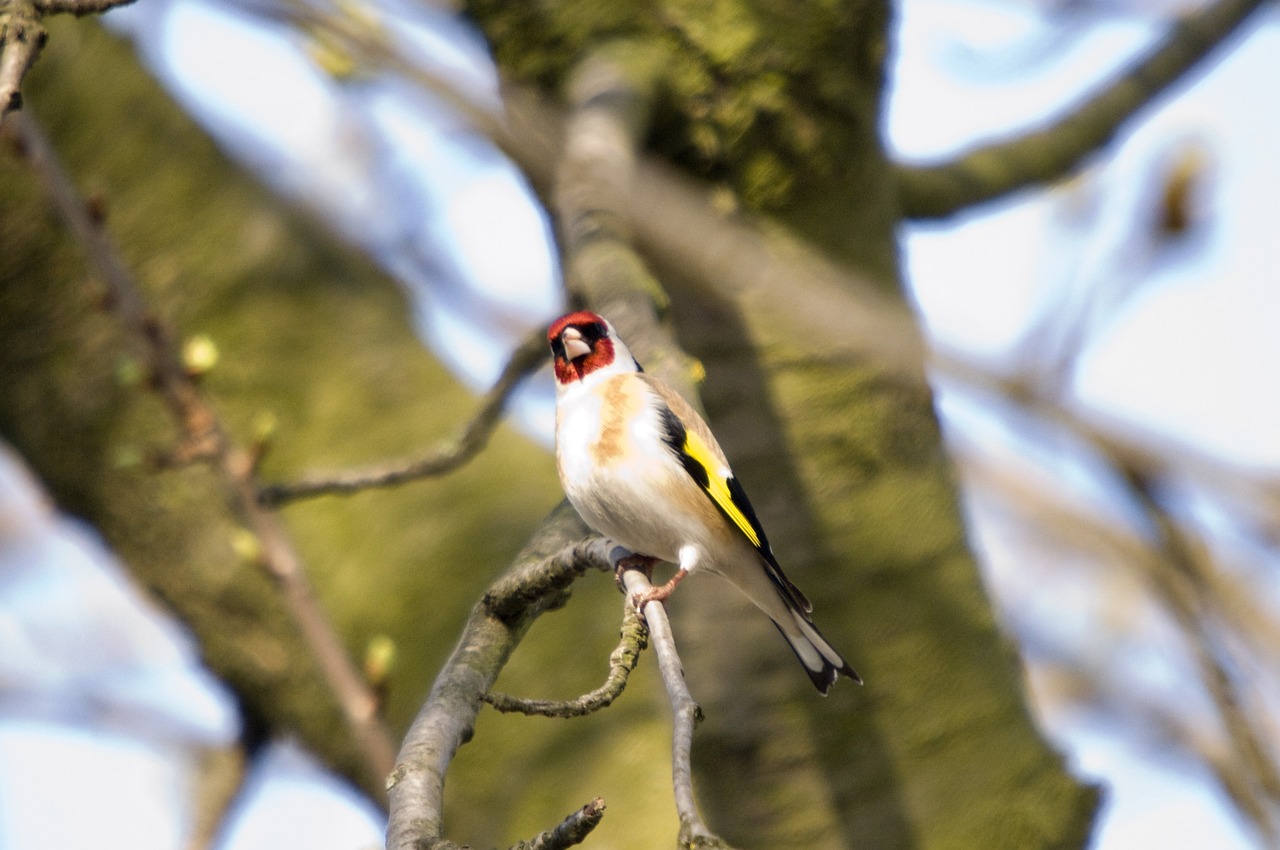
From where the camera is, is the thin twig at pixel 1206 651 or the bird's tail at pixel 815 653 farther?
the bird's tail at pixel 815 653

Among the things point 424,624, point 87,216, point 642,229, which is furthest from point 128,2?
point 424,624

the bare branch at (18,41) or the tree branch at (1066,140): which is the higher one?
the bare branch at (18,41)

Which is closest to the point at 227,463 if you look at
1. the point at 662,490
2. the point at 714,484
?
the point at 662,490

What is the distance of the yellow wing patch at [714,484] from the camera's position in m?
2.80

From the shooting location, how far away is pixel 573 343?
9.97 ft

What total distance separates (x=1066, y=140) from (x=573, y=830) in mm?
3037

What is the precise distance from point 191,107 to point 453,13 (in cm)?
134

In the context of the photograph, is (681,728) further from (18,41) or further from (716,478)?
(716,478)

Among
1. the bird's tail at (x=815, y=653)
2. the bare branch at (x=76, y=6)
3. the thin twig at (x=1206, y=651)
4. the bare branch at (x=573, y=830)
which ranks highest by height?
the bare branch at (x=76, y=6)

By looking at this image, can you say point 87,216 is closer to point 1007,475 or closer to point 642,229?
point 642,229

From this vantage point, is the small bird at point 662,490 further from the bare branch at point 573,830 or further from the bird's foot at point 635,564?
the bare branch at point 573,830

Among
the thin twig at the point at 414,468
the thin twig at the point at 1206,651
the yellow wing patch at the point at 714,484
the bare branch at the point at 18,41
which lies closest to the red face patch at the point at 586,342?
the thin twig at the point at 414,468

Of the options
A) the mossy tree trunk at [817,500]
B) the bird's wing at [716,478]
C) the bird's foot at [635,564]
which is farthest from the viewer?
the mossy tree trunk at [817,500]

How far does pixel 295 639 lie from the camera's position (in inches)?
Result: 152
